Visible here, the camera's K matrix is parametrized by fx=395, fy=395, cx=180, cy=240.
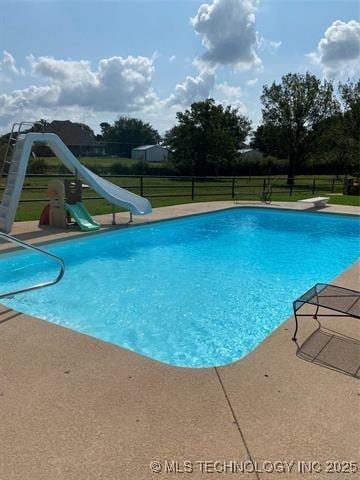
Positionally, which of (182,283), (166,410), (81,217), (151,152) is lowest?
(182,283)

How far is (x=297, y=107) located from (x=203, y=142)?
7.98 meters

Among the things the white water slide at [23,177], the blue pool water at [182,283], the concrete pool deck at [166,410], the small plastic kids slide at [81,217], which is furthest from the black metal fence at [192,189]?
the concrete pool deck at [166,410]

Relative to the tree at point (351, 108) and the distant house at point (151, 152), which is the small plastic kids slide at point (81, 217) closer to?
the tree at point (351, 108)

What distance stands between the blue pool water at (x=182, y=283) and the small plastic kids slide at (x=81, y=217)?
1.01 ft

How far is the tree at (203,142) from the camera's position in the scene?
31.2 m

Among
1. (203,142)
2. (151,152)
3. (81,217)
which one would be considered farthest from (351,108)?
(151,152)

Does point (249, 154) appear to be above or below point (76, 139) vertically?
below

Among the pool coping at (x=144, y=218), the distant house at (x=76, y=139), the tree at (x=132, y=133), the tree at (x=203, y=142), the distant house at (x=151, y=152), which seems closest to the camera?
the pool coping at (x=144, y=218)

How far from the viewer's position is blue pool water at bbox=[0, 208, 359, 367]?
448 cm

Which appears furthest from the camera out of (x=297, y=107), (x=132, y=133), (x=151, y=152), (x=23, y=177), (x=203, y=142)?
(x=132, y=133)

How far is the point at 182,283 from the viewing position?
6.29 metres

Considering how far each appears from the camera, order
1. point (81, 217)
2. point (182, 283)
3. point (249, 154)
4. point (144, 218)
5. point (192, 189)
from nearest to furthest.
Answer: point (182, 283), point (81, 217), point (144, 218), point (192, 189), point (249, 154)

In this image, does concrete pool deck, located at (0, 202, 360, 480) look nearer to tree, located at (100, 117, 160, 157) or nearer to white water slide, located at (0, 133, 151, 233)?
white water slide, located at (0, 133, 151, 233)

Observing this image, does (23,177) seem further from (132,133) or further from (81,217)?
(132,133)
